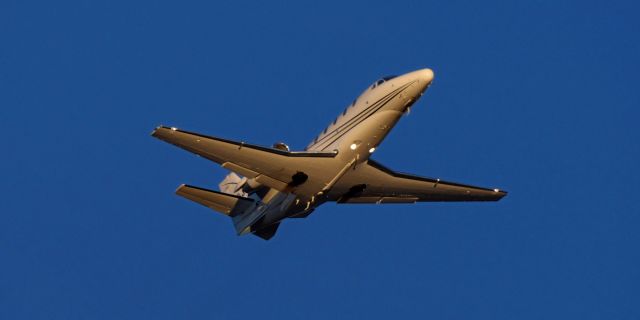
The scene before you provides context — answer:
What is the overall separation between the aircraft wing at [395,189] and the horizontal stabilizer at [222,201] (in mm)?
5458

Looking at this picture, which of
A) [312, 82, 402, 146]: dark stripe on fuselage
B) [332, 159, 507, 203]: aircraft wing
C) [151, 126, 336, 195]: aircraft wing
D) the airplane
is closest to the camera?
[151, 126, 336, 195]: aircraft wing

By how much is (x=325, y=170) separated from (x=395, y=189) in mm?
6627

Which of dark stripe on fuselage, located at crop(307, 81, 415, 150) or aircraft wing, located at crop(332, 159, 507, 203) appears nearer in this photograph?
dark stripe on fuselage, located at crop(307, 81, 415, 150)

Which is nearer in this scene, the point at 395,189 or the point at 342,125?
the point at 342,125

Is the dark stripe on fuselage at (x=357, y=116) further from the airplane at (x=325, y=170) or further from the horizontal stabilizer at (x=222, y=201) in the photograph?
the horizontal stabilizer at (x=222, y=201)

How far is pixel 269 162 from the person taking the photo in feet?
165

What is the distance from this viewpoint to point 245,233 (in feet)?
187

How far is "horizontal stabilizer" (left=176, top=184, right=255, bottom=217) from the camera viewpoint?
56.2m

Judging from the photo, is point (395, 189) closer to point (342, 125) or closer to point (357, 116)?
point (342, 125)

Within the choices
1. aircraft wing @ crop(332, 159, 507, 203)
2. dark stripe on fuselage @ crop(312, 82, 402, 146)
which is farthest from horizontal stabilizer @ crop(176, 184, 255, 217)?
dark stripe on fuselage @ crop(312, 82, 402, 146)

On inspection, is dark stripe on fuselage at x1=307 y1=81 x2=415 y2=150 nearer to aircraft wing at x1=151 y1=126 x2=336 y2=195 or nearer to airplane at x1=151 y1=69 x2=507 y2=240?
airplane at x1=151 y1=69 x2=507 y2=240

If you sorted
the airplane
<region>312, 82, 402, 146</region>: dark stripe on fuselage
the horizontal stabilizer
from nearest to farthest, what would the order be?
the airplane → <region>312, 82, 402, 146</region>: dark stripe on fuselage → the horizontal stabilizer

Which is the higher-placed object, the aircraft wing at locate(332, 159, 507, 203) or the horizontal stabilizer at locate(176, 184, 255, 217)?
the aircraft wing at locate(332, 159, 507, 203)

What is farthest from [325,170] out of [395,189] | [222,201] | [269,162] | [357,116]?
[222,201]
